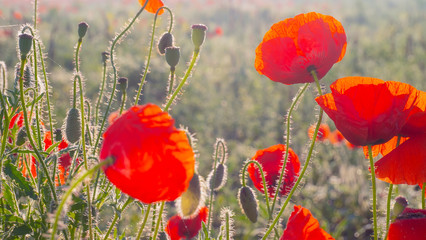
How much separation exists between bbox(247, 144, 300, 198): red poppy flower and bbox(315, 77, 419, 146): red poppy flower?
36 cm

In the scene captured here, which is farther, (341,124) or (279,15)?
(279,15)

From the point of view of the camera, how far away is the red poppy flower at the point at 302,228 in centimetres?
82

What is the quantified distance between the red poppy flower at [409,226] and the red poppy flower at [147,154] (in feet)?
1.12

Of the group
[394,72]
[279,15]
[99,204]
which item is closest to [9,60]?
[394,72]

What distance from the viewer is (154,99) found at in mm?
5758

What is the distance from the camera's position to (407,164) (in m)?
0.77

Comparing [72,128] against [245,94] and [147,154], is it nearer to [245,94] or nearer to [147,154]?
[147,154]

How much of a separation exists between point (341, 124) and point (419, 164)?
13 cm

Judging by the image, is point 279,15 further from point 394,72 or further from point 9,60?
point 9,60

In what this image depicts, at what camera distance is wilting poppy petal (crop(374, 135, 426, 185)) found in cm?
76

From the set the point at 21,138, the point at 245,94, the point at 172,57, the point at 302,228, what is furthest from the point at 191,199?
the point at 245,94

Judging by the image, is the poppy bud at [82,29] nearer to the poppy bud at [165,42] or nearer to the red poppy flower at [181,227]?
the poppy bud at [165,42]

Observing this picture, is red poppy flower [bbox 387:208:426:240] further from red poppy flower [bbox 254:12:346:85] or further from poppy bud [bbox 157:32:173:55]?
poppy bud [bbox 157:32:173:55]

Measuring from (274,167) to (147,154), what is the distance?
69 cm
